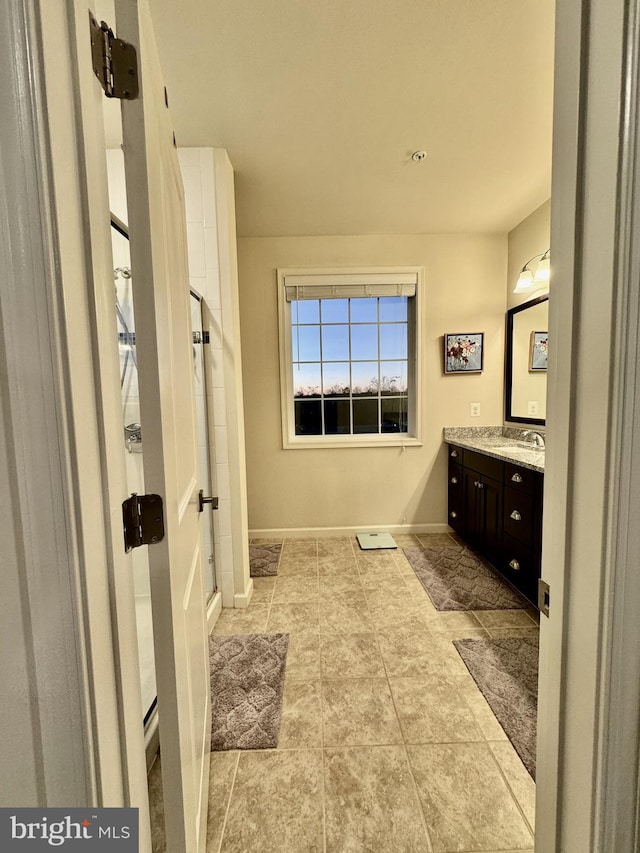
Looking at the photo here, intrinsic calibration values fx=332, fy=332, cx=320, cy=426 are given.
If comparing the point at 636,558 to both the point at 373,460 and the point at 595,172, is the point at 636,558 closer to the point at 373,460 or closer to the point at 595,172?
the point at 595,172

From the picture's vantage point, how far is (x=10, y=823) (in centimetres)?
42

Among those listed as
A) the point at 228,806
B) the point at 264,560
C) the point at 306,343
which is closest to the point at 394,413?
the point at 306,343

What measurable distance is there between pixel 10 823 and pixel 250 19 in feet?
7.24

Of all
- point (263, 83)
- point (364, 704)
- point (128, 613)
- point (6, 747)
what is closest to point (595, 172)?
point (128, 613)

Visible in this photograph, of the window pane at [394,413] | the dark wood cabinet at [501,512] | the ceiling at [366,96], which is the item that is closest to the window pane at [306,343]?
the window pane at [394,413]

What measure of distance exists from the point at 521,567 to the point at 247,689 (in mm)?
1715

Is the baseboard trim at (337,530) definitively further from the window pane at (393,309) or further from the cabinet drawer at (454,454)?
the window pane at (393,309)

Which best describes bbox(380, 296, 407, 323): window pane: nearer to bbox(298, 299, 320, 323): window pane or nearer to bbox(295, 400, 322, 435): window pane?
bbox(298, 299, 320, 323): window pane

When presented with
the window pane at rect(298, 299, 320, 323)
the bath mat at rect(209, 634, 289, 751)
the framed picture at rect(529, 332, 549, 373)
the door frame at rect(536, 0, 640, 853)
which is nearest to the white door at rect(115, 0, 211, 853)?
the bath mat at rect(209, 634, 289, 751)

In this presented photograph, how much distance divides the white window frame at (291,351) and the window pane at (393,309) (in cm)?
8

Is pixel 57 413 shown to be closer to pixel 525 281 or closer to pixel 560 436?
pixel 560 436

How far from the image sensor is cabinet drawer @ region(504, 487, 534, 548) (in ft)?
6.51

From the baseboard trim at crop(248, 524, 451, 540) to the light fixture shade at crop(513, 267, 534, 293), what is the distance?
2172mm

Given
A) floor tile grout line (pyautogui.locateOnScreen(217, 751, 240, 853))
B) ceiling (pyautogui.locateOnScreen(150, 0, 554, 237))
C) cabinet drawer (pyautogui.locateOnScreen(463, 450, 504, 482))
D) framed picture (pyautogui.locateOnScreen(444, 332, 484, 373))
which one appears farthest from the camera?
framed picture (pyautogui.locateOnScreen(444, 332, 484, 373))
